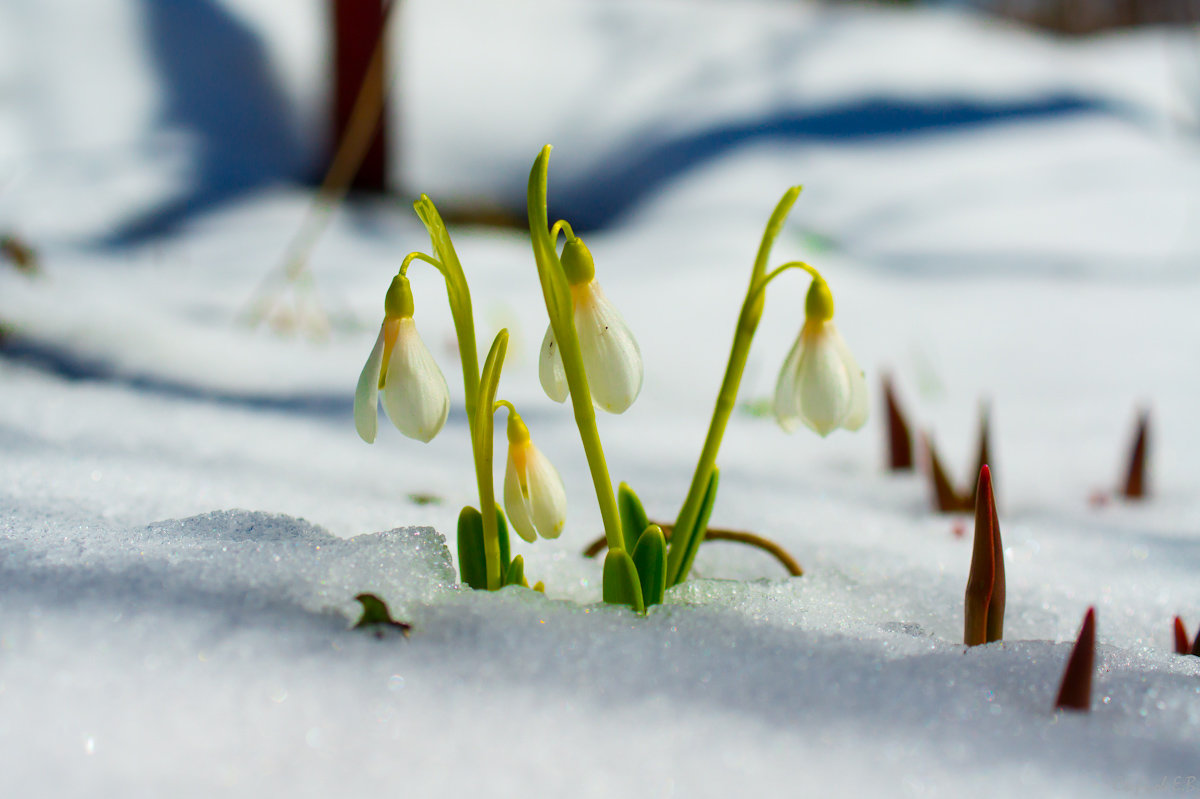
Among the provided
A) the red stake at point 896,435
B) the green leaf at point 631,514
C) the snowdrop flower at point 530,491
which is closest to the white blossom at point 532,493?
the snowdrop flower at point 530,491

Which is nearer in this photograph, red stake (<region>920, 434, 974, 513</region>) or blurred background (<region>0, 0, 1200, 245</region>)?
red stake (<region>920, 434, 974, 513</region>)

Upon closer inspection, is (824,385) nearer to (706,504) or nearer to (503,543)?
(706,504)

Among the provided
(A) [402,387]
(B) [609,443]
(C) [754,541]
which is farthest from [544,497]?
(B) [609,443]

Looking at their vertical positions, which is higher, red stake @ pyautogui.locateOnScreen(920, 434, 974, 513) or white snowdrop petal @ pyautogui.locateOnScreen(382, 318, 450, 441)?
white snowdrop petal @ pyautogui.locateOnScreen(382, 318, 450, 441)

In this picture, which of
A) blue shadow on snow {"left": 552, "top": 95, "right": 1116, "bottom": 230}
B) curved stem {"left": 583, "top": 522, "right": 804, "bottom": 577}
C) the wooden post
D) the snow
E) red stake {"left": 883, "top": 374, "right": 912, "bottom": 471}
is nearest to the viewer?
the snow

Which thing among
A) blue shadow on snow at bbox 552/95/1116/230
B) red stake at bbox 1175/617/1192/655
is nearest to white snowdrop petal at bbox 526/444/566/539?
red stake at bbox 1175/617/1192/655

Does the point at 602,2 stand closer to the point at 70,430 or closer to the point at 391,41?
the point at 391,41

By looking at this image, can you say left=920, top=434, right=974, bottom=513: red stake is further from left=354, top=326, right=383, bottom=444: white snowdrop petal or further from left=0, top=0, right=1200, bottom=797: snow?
left=354, top=326, right=383, bottom=444: white snowdrop petal

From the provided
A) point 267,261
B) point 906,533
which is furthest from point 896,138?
point 906,533

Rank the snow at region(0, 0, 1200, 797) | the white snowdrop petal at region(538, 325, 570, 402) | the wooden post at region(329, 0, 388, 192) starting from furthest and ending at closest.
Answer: the wooden post at region(329, 0, 388, 192) < the white snowdrop petal at region(538, 325, 570, 402) < the snow at region(0, 0, 1200, 797)
